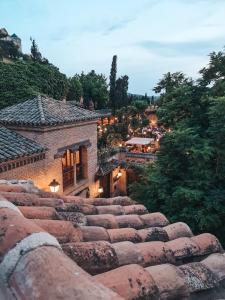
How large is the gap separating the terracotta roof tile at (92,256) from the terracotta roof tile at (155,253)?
1.36 feet

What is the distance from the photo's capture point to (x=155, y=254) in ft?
9.25

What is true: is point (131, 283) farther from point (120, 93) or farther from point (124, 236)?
A: point (120, 93)

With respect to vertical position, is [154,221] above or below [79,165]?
above

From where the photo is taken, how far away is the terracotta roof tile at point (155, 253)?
Answer: 8.95 feet

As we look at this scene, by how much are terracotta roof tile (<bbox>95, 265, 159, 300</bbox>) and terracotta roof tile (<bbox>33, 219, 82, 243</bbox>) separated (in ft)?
2.05

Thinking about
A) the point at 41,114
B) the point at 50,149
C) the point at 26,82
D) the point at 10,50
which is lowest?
the point at 50,149

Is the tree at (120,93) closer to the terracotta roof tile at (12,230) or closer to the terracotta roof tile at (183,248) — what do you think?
the terracotta roof tile at (183,248)

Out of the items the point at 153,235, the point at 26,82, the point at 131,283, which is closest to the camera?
the point at 131,283

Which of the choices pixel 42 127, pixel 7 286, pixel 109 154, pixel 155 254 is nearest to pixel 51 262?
pixel 7 286

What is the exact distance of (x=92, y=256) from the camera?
7.52ft

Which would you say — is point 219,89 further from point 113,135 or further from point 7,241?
point 113,135

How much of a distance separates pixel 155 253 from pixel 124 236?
18.7 inches

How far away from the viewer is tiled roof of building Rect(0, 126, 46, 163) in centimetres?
964

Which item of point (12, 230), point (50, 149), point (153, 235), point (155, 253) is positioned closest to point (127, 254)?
point (155, 253)
